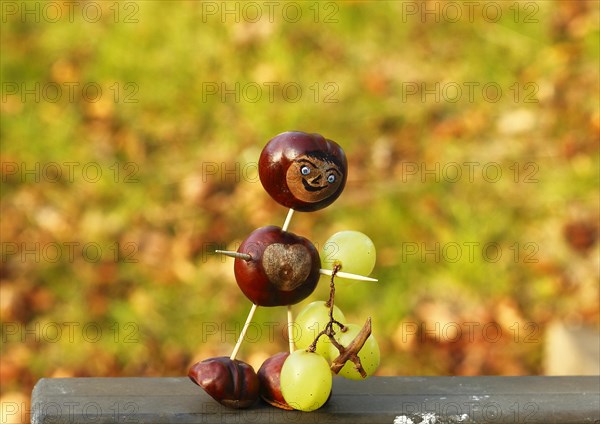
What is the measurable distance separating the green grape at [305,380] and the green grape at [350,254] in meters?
0.15

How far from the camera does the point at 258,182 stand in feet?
10.2

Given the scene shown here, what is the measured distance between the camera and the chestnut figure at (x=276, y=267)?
4.74 ft

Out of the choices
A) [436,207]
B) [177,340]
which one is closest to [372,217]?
[436,207]

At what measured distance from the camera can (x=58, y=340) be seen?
9.01 feet

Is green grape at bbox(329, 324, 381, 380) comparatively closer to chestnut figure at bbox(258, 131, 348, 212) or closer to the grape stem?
the grape stem

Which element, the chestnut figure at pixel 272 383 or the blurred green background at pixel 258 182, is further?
the blurred green background at pixel 258 182

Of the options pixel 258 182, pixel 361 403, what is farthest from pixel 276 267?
pixel 258 182

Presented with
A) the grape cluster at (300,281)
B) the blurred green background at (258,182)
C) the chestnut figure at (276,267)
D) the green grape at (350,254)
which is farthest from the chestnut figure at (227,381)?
the blurred green background at (258,182)

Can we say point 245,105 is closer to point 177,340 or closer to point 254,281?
point 177,340

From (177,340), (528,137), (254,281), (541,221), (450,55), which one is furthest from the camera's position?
(450,55)

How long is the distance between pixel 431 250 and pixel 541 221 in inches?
15.1

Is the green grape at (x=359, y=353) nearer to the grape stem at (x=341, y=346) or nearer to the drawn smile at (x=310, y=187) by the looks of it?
the grape stem at (x=341, y=346)

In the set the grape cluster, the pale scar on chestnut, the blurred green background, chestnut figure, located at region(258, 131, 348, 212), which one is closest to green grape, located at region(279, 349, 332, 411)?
the grape cluster

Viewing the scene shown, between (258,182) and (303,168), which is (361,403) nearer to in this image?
(303,168)
